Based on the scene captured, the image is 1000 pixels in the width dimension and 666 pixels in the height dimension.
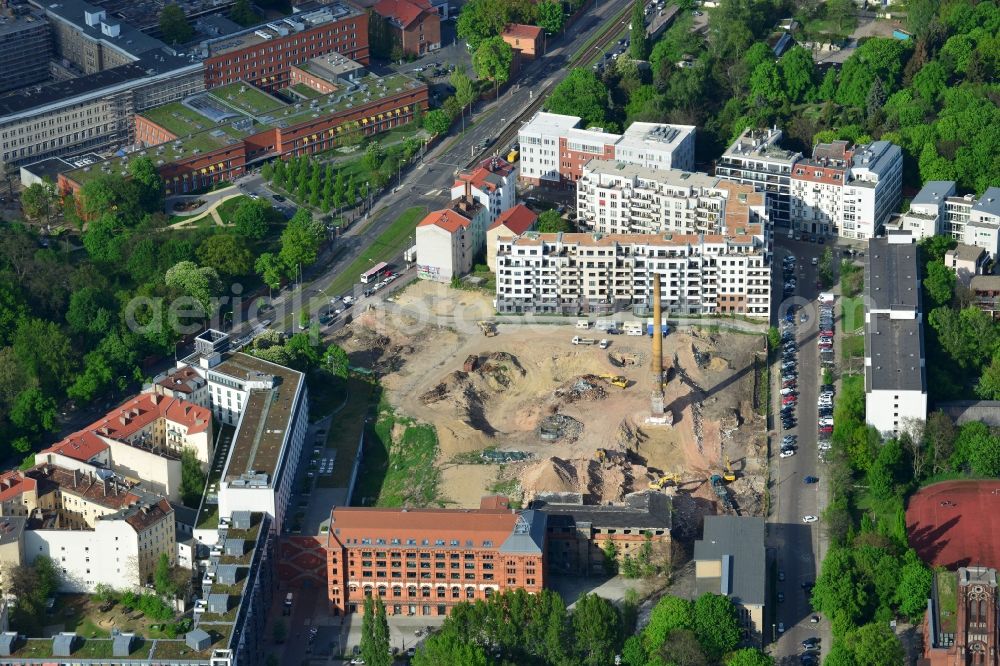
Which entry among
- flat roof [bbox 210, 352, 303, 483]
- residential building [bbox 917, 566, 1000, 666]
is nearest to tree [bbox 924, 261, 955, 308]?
residential building [bbox 917, 566, 1000, 666]

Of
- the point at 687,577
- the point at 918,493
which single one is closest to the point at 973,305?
the point at 918,493

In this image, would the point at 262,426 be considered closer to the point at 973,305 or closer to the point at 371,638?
the point at 371,638

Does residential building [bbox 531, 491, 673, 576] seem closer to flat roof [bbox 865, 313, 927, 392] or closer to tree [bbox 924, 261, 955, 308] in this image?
flat roof [bbox 865, 313, 927, 392]

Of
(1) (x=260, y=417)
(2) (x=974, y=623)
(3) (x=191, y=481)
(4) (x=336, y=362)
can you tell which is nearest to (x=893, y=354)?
(2) (x=974, y=623)

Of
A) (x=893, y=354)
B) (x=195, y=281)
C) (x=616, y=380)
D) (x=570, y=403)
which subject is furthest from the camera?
(x=195, y=281)

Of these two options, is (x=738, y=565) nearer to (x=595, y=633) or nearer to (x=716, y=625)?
(x=716, y=625)

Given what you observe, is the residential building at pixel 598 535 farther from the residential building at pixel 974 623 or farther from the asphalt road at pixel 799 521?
the residential building at pixel 974 623
